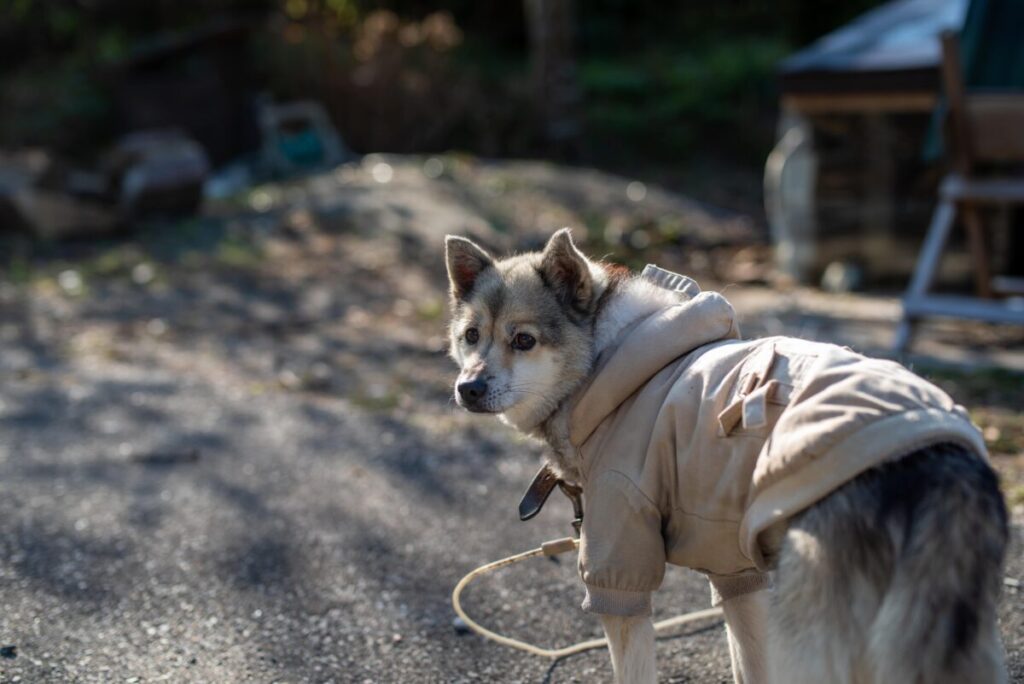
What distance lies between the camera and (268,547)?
5.11 m

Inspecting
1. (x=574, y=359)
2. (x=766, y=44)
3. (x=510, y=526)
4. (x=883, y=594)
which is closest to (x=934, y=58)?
(x=510, y=526)

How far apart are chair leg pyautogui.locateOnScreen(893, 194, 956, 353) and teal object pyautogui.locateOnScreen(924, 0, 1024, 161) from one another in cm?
76

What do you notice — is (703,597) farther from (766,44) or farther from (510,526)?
(766,44)

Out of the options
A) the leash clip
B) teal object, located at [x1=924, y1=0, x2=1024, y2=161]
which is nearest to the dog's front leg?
the leash clip

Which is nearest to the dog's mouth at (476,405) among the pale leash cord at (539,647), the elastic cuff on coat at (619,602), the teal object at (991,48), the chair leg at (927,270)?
the pale leash cord at (539,647)

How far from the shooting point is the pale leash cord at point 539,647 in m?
4.04

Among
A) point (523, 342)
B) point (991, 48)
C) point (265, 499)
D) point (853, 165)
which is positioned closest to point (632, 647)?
point (523, 342)

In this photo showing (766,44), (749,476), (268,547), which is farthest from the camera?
(766,44)

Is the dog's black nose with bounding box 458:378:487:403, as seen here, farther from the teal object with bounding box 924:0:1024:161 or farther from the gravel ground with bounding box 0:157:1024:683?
the teal object with bounding box 924:0:1024:161

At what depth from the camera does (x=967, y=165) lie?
7516mm

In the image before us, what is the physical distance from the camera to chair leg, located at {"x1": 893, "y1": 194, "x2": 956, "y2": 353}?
24.6ft

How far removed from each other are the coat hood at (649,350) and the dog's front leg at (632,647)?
0.61 metres

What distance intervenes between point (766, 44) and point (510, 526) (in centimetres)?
1694

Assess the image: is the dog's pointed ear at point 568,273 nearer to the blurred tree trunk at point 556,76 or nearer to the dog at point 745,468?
the dog at point 745,468
